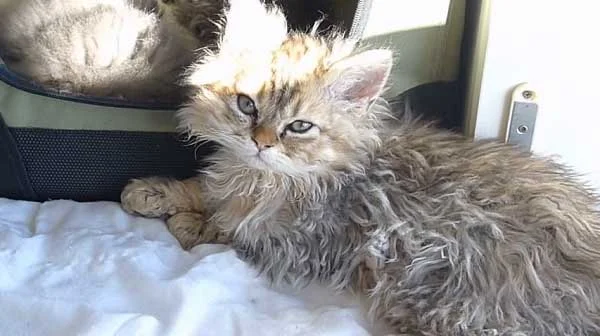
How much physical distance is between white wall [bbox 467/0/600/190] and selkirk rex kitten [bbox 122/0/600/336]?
97 millimetres

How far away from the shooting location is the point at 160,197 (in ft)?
4.65

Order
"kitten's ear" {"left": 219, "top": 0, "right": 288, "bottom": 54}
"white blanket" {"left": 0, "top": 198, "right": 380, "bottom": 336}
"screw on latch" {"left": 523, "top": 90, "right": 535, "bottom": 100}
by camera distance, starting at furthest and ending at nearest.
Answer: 1. "screw on latch" {"left": 523, "top": 90, "right": 535, "bottom": 100}
2. "kitten's ear" {"left": 219, "top": 0, "right": 288, "bottom": 54}
3. "white blanket" {"left": 0, "top": 198, "right": 380, "bottom": 336}

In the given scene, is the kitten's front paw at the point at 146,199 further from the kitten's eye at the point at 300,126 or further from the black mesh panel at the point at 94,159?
the kitten's eye at the point at 300,126

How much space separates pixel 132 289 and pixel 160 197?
216 millimetres

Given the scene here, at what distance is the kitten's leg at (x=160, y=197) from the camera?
1416mm

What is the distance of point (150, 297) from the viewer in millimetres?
1231

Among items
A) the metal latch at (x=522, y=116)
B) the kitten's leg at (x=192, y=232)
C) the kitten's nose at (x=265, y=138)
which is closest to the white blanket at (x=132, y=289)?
the kitten's leg at (x=192, y=232)

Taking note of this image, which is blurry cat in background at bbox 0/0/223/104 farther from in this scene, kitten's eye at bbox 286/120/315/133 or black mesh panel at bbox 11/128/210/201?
kitten's eye at bbox 286/120/315/133

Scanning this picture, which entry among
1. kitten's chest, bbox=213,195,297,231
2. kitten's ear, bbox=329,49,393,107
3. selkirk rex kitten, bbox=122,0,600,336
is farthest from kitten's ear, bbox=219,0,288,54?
kitten's chest, bbox=213,195,297,231

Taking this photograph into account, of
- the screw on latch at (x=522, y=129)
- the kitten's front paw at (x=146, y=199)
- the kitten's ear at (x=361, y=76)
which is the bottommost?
the kitten's front paw at (x=146, y=199)

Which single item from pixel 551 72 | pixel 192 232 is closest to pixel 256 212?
pixel 192 232

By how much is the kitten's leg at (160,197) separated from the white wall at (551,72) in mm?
525

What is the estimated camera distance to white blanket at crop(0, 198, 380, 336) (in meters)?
1.17

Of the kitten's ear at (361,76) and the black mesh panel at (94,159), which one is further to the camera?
the black mesh panel at (94,159)
